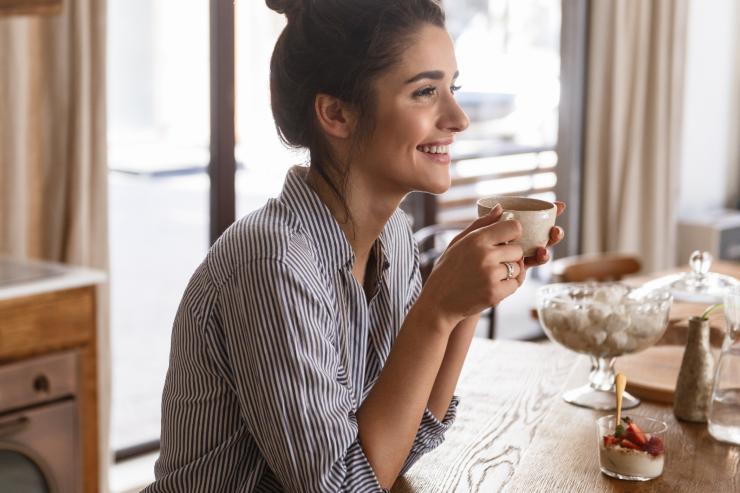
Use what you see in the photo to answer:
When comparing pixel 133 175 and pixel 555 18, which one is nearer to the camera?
pixel 555 18

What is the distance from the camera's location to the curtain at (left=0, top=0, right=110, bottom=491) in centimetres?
269

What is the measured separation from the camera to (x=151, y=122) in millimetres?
4477

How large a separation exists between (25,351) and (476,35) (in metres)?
2.74

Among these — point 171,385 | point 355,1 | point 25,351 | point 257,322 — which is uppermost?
point 355,1

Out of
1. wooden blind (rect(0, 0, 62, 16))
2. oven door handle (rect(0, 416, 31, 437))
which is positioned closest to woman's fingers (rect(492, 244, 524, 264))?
wooden blind (rect(0, 0, 62, 16))

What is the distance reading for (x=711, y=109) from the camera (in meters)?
5.81

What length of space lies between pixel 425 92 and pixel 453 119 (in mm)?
58

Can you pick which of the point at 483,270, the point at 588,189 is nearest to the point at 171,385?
the point at 483,270

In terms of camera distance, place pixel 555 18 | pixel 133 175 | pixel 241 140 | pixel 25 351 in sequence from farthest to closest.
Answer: pixel 133 175 → pixel 555 18 → pixel 241 140 → pixel 25 351

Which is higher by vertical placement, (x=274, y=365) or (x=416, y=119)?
(x=416, y=119)

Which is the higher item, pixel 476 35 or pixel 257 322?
pixel 476 35

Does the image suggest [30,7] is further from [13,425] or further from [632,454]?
[632,454]

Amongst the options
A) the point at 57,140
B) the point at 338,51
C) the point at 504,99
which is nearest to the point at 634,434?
the point at 338,51

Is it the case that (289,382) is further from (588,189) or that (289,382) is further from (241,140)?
(588,189)
